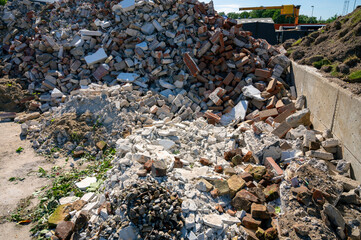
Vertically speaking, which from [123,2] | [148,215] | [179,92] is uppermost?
[123,2]

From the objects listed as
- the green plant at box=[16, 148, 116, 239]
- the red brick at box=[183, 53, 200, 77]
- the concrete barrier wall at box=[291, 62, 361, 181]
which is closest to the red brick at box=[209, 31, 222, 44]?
the red brick at box=[183, 53, 200, 77]

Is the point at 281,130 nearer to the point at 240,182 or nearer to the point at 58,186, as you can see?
the point at 240,182

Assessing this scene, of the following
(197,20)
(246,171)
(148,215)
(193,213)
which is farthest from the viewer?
(197,20)

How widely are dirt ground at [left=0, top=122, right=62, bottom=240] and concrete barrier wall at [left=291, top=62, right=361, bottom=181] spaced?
5343 millimetres

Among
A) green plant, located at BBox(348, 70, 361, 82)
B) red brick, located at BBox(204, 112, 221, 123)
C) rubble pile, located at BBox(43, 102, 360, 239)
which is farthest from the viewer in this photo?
red brick, located at BBox(204, 112, 221, 123)

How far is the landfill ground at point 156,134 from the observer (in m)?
3.46

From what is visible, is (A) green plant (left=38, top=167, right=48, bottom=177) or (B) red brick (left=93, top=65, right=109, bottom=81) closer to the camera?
(A) green plant (left=38, top=167, right=48, bottom=177)

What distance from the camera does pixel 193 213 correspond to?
3438mm

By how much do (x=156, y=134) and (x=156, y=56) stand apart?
311 cm

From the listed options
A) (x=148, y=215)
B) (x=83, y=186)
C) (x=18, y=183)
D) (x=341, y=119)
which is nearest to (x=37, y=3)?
(x=18, y=183)

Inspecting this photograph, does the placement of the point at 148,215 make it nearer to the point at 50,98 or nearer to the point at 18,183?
the point at 18,183

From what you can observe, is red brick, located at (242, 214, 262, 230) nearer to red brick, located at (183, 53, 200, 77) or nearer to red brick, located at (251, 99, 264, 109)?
red brick, located at (251, 99, 264, 109)

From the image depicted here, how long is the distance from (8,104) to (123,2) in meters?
5.04

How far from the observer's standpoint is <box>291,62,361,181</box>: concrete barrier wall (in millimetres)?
4051
